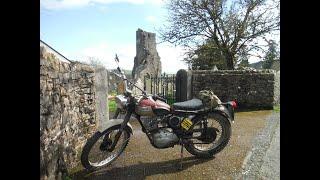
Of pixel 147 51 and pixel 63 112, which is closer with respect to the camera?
pixel 63 112

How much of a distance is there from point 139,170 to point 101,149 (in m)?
0.60

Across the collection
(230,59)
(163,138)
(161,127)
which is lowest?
(163,138)

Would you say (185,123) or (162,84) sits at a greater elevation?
(162,84)

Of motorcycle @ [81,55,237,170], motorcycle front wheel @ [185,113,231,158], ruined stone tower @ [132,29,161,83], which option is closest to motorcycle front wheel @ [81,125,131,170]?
motorcycle @ [81,55,237,170]

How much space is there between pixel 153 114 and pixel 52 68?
5.11ft

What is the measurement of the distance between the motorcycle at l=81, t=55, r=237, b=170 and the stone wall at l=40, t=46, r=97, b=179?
1.14ft

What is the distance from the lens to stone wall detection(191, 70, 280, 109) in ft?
38.2

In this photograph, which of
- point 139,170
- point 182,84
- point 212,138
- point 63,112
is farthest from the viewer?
point 182,84

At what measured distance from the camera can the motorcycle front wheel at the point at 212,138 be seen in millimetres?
5059

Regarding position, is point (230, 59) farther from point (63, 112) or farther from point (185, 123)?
point (63, 112)

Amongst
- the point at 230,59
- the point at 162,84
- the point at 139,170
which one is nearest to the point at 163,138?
the point at 139,170

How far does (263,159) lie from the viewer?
5094 millimetres

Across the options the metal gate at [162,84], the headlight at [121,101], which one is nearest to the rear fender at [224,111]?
the headlight at [121,101]
